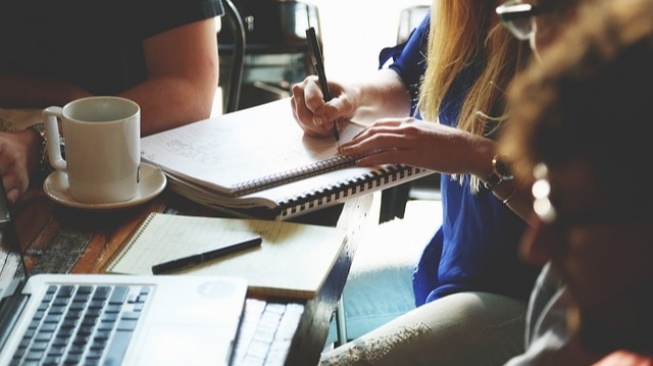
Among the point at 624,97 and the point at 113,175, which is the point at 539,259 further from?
the point at 113,175

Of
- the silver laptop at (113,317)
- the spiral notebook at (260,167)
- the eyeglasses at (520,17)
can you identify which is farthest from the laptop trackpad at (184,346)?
the eyeglasses at (520,17)

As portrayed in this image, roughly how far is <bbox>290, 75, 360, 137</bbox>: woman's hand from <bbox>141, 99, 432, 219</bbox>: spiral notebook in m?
0.02

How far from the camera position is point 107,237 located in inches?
38.2

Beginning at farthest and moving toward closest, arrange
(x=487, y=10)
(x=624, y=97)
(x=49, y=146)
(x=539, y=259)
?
(x=487, y=10) < (x=49, y=146) < (x=539, y=259) < (x=624, y=97)

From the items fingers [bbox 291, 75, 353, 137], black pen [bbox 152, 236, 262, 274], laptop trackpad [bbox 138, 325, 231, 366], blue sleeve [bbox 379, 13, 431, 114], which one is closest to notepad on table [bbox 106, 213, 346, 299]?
black pen [bbox 152, 236, 262, 274]

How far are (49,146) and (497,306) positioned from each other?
664mm

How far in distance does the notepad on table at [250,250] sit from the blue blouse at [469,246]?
0.35 m

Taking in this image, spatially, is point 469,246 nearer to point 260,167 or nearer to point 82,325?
point 260,167

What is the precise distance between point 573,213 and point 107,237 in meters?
0.66

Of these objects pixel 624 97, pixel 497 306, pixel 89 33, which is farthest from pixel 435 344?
pixel 89 33

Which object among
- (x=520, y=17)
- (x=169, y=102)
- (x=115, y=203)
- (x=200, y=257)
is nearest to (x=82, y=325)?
(x=200, y=257)

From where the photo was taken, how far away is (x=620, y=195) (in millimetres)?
422

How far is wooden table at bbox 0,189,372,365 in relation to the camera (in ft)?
2.79

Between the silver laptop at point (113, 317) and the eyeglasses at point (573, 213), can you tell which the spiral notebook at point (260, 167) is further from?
the eyeglasses at point (573, 213)
